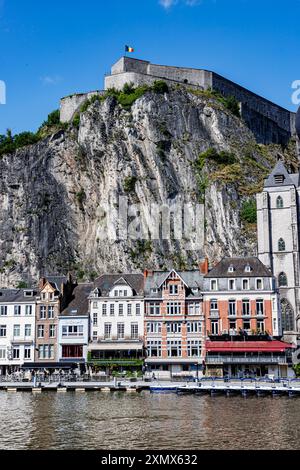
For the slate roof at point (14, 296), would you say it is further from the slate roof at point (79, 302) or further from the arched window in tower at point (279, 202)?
the arched window in tower at point (279, 202)

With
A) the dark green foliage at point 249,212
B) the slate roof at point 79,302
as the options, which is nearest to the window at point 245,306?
the slate roof at point 79,302

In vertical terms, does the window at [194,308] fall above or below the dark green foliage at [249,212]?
below

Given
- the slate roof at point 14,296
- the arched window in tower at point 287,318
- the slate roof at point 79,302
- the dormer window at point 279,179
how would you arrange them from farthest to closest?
the dormer window at point 279,179 < the arched window in tower at point 287,318 < the slate roof at point 14,296 < the slate roof at point 79,302

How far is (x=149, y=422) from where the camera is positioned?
34656 millimetres

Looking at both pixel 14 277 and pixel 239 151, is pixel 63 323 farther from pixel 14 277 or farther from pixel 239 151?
pixel 239 151

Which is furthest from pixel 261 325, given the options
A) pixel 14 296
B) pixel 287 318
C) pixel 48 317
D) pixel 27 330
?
pixel 14 296

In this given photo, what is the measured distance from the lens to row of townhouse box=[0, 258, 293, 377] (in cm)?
6172

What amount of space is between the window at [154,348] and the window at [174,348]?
39.7 inches

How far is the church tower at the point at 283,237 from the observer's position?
77.3 m

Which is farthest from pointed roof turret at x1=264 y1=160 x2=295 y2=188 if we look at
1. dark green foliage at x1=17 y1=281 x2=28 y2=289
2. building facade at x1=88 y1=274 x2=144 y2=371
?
dark green foliage at x1=17 y1=281 x2=28 y2=289

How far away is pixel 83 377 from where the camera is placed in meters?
57.9

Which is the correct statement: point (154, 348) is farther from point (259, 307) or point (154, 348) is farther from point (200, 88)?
point (200, 88)

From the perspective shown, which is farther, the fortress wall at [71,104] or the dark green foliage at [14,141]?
the fortress wall at [71,104]

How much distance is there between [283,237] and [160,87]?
137 feet
